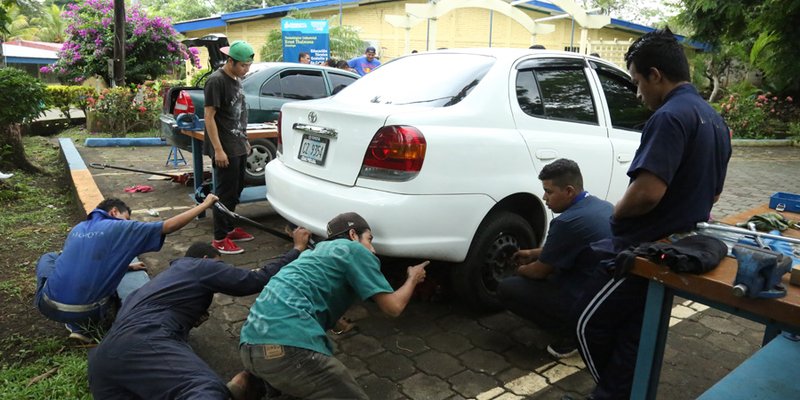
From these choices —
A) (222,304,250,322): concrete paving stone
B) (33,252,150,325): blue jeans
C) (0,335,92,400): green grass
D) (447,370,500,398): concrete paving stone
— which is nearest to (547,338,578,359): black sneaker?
(447,370,500,398): concrete paving stone

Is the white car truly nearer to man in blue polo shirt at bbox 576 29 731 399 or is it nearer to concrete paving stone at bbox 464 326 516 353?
concrete paving stone at bbox 464 326 516 353

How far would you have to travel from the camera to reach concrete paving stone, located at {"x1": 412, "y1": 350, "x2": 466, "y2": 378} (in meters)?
3.12

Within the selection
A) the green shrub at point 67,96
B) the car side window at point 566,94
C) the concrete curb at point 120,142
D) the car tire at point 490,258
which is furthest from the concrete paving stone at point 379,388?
the green shrub at point 67,96

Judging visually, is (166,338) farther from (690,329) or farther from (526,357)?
(690,329)

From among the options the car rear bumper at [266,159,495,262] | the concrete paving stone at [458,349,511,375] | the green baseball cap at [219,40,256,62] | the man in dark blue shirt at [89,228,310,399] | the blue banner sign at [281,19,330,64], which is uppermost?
the blue banner sign at [281,19,330,64]

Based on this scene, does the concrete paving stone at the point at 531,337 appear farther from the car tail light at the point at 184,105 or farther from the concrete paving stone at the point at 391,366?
the car tail light at the point at 184,105

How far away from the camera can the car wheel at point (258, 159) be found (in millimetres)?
7125

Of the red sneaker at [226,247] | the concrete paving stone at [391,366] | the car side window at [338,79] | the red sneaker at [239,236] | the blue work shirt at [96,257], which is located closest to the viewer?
the concrete paving stone at [391,366]

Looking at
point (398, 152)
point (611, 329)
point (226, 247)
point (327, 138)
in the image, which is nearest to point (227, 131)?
point (226, 247)

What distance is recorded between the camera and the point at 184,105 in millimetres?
7273

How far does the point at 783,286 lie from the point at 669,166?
60 centimetres

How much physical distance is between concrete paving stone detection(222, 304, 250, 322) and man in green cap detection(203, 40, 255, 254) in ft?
3.33

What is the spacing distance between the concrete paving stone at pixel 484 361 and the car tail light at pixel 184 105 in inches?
210

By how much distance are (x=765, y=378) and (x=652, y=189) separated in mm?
910
